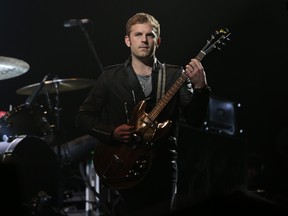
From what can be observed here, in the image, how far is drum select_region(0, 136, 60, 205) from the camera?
15.5ft

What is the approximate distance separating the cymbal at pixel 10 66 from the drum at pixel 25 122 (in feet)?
1.29

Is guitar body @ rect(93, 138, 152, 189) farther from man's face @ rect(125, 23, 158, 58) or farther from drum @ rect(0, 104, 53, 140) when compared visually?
drum @ rect(0, 104, 53, 140)

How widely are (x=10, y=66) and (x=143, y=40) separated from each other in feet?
6.33

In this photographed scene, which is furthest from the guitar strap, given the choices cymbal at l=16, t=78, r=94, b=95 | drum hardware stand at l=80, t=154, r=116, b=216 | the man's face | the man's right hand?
cymbal at l=16, t=78, r=94, b=95

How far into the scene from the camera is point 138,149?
3.27 m

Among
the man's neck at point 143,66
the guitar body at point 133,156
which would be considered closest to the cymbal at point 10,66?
the man's neck at point 143,66

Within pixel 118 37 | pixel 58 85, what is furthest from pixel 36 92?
pixel 118 37

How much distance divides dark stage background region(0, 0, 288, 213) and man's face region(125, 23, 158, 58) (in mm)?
2550

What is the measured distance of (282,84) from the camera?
27.0ft

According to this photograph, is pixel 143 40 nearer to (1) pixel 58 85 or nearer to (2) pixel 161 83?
(2) pixel 161 83

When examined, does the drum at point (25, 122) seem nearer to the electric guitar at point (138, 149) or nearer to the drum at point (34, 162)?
the drum at point (34, 162)

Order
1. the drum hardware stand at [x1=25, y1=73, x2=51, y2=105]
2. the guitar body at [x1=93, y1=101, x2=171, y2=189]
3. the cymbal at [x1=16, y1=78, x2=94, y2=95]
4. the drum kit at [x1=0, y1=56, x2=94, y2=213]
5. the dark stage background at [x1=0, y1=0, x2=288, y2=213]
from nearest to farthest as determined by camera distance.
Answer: the guitar body at [x1=93, y1=101, x2=171, y2=189]
the drum kit at [x1=0, y1=56, x2=94, y2=213]
the drum hardware stand at [x1=25, y1=73, x2=51, y2=105]
the cymbal at [x1=16, y1=78, x2=94, y2=95]
the dark stage background at [x1=0, y1=0, x2=288, y2=213]

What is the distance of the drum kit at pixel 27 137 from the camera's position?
4.77 meters

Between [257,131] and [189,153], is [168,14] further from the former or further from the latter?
[257,131]
